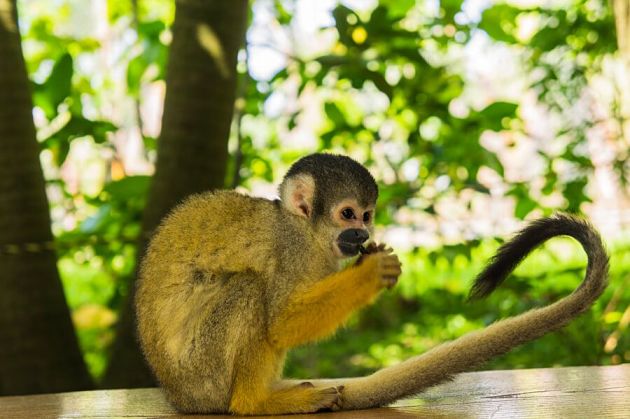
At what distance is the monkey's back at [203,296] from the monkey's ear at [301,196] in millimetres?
48

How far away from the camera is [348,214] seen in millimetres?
2008

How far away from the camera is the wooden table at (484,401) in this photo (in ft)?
5.58

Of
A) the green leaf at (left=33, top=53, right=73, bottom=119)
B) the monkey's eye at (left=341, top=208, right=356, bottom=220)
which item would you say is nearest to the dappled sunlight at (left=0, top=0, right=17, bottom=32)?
the green leaf at (left=33, top=53, right=73, bottom=119)

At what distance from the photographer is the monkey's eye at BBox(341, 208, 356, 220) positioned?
2.00 metres

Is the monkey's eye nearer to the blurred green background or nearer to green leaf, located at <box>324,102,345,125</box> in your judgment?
the blurred green background

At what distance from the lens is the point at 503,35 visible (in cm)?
279

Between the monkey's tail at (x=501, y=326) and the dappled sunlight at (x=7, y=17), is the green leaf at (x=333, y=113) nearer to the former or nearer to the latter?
the dappled sunlight at (x=7, y=17)

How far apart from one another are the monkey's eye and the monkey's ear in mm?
80

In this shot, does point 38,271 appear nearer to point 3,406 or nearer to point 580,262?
point 3,406

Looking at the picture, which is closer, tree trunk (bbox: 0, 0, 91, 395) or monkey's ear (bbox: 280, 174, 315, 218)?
monkey's ear (bbox: 280, 174, 315, 218)

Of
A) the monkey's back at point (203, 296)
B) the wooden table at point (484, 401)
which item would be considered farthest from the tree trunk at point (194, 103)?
the monkey's back at point (203, 296)

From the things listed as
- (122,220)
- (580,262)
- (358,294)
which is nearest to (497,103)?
(358,294)

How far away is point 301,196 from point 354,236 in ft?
0.57

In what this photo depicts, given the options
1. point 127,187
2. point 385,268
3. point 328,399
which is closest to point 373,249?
point 385,268
